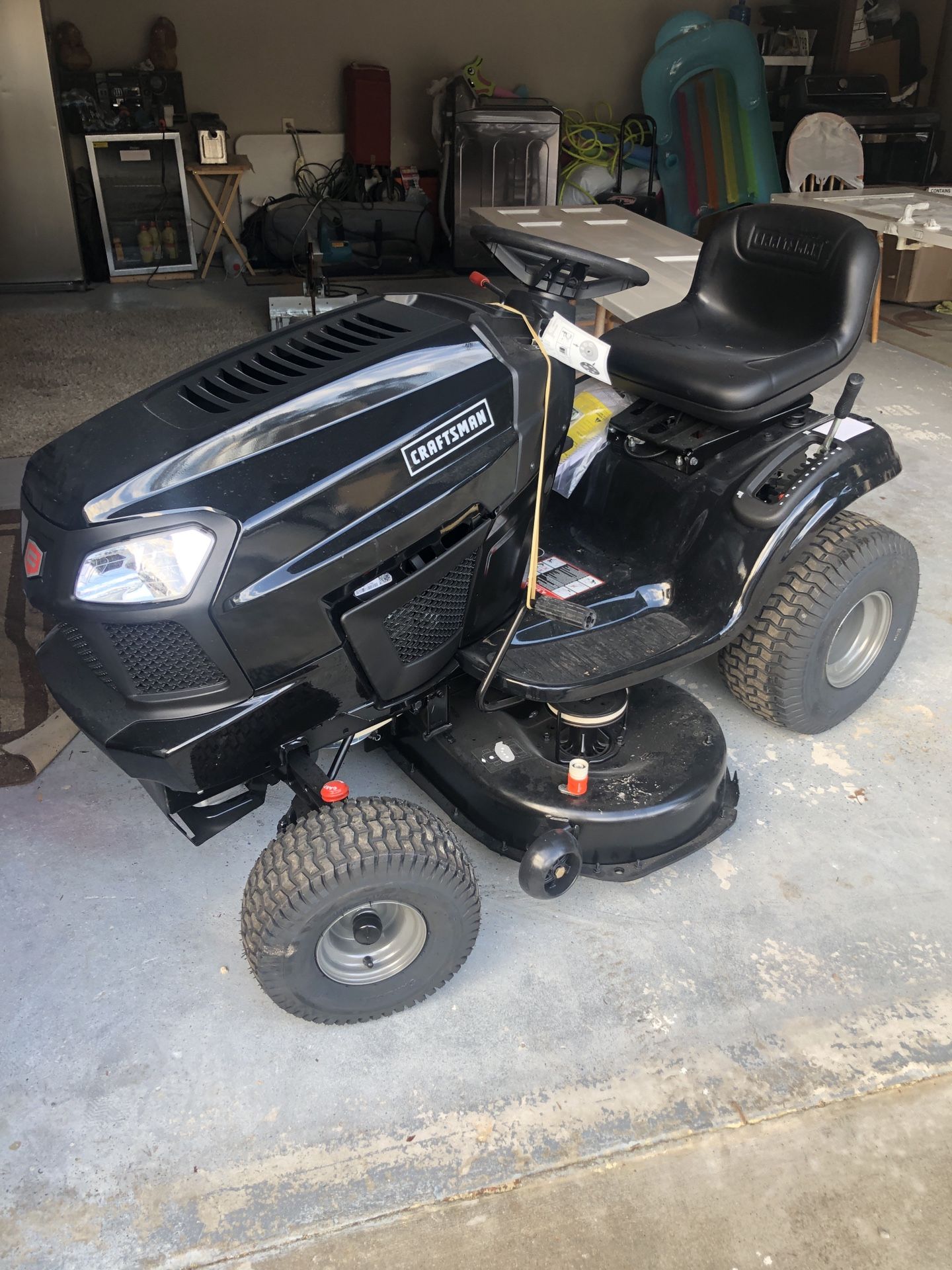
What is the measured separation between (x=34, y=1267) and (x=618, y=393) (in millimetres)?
1919

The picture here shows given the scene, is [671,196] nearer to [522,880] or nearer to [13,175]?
[13,175]

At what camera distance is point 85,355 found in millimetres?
4508

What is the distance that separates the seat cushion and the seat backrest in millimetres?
36

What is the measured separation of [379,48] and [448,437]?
19.9ft

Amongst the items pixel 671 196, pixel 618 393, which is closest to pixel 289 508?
pixel 618 393

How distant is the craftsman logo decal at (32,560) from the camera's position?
1.35 m

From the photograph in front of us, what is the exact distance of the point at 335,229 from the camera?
19.3 ft

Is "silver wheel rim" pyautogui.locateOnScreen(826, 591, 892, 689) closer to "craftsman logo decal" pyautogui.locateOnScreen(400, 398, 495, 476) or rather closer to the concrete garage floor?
the concrete garage floor

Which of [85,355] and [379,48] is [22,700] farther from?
[379,48]

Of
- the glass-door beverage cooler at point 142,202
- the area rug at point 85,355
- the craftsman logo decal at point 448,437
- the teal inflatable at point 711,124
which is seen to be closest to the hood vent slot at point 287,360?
the craftsman logo decal at point 448,437

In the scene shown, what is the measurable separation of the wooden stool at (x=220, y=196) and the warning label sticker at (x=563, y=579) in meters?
4.64

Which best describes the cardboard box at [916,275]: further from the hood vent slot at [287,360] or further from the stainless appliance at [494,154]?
the hood vent slot at [287,360]

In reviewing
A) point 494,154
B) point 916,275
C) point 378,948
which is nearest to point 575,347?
point 378,948

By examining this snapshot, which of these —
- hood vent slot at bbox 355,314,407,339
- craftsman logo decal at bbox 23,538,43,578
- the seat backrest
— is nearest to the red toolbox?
the seat backrest
